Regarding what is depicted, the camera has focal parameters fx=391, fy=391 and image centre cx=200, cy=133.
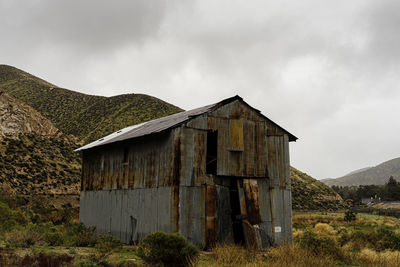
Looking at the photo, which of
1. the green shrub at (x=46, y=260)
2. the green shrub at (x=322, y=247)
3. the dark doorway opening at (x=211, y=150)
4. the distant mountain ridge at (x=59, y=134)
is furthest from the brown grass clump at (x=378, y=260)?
the distant mountain ridge at (x=59, y=134)

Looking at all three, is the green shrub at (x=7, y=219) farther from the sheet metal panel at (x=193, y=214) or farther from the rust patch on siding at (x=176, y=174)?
the sheet metal panel at (x=193, y=214)

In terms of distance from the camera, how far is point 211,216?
14.7 metres

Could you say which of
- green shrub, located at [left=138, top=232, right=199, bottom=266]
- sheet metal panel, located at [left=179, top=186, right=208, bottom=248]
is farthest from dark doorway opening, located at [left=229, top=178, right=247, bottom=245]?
green shrub, located at [left=138, top=232, right=199, bottom=266]

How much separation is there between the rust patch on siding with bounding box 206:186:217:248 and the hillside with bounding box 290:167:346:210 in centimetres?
3292

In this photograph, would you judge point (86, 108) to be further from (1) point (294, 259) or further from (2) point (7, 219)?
(1) point (294, 259)

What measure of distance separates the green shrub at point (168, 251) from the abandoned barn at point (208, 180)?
3471mm

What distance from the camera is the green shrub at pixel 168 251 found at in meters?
10.2

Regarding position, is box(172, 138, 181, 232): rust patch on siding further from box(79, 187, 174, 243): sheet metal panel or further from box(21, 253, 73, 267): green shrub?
box(21, 253, 73, 267): green shrub

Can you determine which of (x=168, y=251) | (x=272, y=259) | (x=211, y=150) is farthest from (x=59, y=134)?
(x=272, y=259)

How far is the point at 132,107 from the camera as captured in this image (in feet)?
207

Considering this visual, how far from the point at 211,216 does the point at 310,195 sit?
134 ft

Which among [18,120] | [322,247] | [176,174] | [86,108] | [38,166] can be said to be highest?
[86,108]

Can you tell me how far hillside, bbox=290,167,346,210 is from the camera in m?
48.6

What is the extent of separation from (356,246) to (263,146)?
597cm
